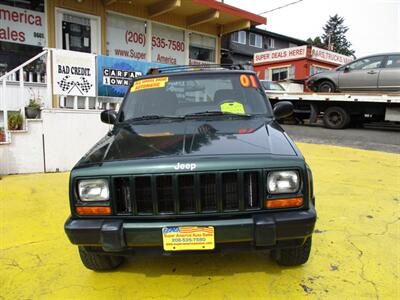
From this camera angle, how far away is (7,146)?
6199mm

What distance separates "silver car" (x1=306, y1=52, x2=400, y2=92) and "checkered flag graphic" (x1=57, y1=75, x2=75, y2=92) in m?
9.07

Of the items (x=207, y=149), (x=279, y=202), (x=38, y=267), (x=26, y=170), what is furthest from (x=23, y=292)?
(x=26, y=170)

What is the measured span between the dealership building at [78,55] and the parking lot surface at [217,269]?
2.29 m

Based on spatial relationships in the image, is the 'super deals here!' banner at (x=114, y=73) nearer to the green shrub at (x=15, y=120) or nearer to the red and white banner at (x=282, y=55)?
the green shrub at (x=15, y=120)

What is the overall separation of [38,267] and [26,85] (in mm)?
5482

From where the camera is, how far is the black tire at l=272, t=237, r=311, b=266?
2755mm

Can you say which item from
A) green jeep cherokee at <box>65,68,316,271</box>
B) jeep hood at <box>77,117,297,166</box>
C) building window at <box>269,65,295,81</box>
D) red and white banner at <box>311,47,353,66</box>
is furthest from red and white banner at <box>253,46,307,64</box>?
green jeep cherokee at <box>65,68,316,271</box>

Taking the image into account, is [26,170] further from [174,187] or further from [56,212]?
[174,187]

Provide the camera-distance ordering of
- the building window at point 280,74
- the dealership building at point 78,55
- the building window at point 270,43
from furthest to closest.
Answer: the building window at point 270,43 → the building window at point 280,74 → the dealership building at point 78,55

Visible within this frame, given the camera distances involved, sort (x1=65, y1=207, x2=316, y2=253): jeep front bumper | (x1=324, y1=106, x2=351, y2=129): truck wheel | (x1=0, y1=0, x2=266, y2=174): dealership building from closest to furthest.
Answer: (x1=65, y1=207, x2=316, y2=253): jeep front bumper
(x1=0, y1=0, x2=266, y2=174): dealership building
(x1=324, y1=106, x2=351, y2=129): truck wheel

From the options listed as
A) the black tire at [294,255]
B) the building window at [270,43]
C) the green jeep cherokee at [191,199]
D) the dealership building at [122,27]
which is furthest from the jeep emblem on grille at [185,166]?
the building window at [270,43]

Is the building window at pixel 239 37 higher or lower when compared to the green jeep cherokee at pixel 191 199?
higher

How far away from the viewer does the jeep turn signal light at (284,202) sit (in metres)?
2.39

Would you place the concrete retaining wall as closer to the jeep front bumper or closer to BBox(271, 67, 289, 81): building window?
the jeep front bumper
